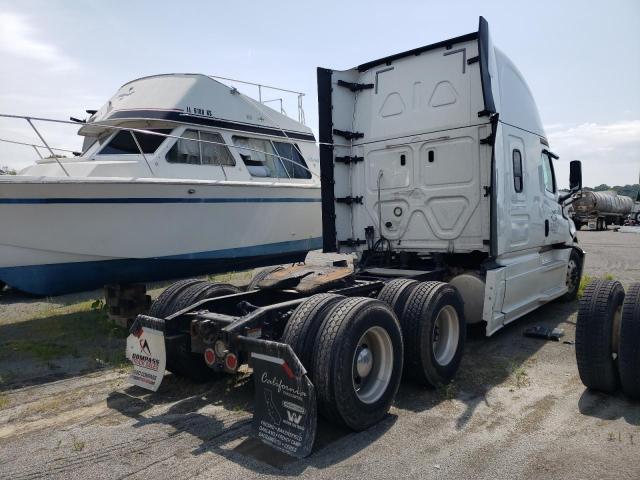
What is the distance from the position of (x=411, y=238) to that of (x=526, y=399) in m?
2.59

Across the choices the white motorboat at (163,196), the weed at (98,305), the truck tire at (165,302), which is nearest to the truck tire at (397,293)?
the truck tire at (165,302)

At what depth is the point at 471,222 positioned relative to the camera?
19.1 ft

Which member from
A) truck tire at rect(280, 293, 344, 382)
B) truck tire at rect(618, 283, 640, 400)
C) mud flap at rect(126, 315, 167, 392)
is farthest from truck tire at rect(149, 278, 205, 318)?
truck tire at rect(618, 283, 640, 400)

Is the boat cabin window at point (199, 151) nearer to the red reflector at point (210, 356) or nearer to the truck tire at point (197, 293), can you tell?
the truck tire at point (197, 293)

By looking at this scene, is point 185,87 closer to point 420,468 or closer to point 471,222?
point 471,222

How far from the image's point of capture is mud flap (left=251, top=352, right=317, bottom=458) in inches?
124

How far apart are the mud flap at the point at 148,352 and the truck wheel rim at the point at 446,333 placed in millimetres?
A: 2463

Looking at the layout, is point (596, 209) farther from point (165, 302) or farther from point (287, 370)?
point (287, 370)

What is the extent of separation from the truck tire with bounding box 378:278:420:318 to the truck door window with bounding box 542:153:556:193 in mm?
3406

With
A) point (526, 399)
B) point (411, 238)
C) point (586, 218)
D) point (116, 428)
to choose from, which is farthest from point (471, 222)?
point (586, 218)

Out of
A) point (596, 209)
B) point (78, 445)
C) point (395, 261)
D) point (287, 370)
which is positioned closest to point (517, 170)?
point (395, 261)

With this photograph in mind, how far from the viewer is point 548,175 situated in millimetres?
7215

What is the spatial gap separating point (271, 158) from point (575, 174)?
513cm

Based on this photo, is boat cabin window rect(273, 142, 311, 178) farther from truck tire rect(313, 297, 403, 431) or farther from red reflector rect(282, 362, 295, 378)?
red reflector rect(282, 362, 295, 378)
